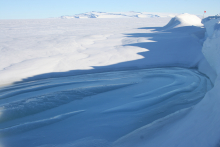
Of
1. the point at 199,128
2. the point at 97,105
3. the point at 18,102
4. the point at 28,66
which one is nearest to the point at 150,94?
the point at 97,105

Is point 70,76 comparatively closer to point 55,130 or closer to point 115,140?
point 55,130

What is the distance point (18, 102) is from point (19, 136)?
0.88 meters

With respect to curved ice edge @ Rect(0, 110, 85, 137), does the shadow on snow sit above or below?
above

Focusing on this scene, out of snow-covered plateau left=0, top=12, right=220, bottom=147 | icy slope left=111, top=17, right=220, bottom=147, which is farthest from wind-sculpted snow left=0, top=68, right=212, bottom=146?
icy slope left=111, top=17, right=220, bottom=147

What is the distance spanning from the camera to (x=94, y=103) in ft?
9.14

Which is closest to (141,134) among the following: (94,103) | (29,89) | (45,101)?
(94,103)

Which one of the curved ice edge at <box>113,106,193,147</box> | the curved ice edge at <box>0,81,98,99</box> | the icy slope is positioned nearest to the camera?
the icy slope

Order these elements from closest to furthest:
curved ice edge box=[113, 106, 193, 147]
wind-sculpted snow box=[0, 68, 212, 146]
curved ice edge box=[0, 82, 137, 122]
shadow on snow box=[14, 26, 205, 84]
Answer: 1. curved ice edge box=[113, 106, 193, 147]
2. wind-sculpted snow box=[0, 68, 212, 146]
3. curved ice edge box=[0, 82, 137, 122]
4. shadow on snow box=[14, 26, 205, 84]

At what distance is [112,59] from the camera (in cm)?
481

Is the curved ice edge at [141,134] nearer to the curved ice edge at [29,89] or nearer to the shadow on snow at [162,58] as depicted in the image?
the curved ice edge at [29,89]

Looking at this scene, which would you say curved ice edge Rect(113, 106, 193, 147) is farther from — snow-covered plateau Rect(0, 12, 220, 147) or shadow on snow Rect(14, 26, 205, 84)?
shadow on snow Rect(14, 26, 205, 84)

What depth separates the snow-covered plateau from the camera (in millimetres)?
1812

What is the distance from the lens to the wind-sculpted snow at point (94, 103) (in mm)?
2146

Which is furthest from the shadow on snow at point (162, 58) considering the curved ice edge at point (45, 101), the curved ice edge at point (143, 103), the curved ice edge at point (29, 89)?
the curved ice edge at point (143, 103)
